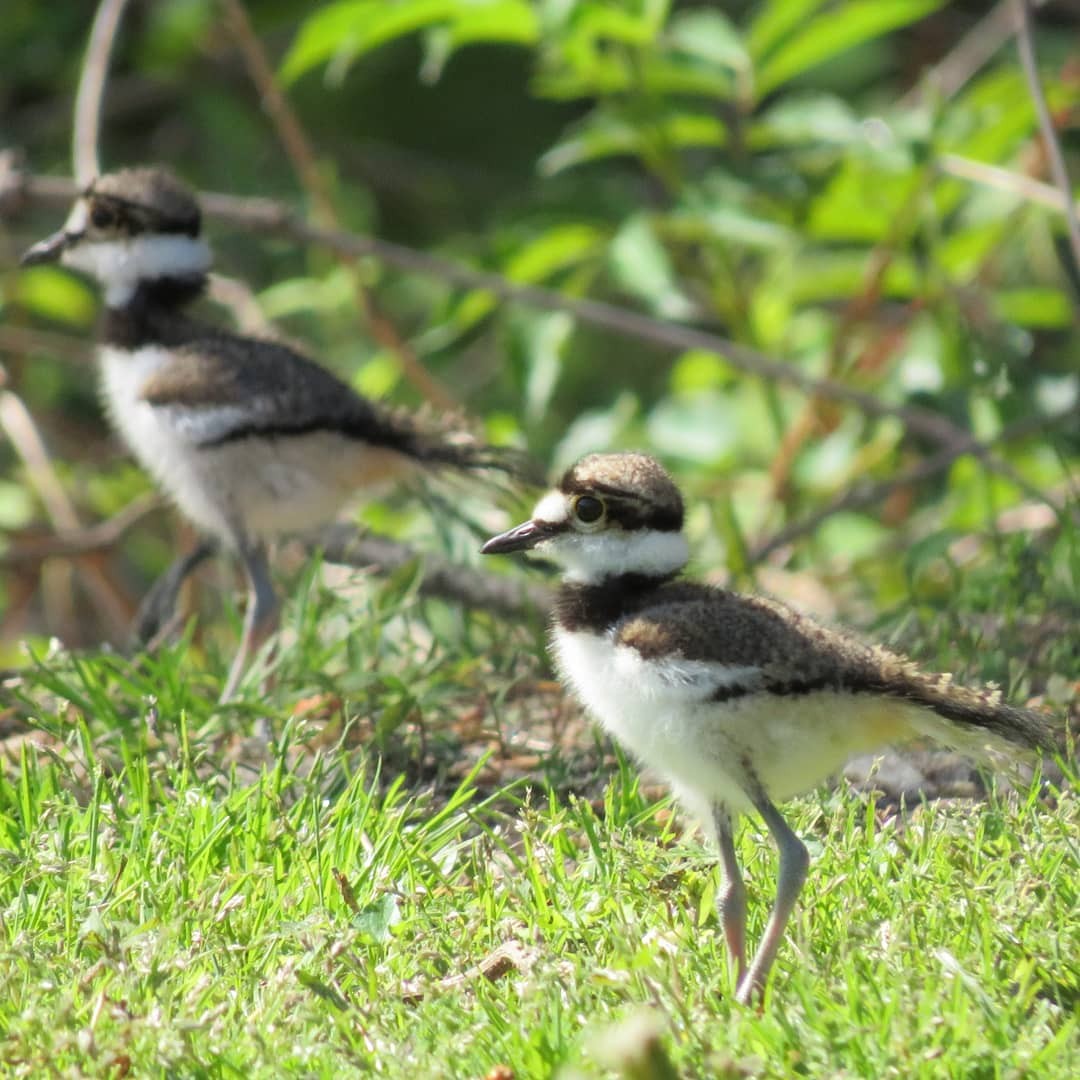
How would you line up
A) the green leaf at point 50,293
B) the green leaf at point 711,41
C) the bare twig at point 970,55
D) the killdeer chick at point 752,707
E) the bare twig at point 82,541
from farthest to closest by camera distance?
1. the green leaf at point 50,293
2. the bare twig at point 970,55
3. the bare twig at point 82,541
4. the green leaf at point 711,41
5. the killdeer chick at point 752,707

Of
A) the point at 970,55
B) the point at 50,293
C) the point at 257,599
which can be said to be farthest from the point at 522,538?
the point at 970,55

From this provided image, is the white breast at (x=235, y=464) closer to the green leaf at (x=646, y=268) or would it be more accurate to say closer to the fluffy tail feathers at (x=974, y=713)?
the green leaf at (x=646, y=268)

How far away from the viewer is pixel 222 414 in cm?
551

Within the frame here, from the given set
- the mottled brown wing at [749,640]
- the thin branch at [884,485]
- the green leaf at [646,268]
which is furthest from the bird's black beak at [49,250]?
the mottled brown wing at [749,640]

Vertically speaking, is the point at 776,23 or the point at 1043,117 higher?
the point at 776,23

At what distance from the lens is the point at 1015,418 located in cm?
673

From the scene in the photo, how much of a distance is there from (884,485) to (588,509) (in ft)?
10.2

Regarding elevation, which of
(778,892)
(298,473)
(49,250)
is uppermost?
(49,250)

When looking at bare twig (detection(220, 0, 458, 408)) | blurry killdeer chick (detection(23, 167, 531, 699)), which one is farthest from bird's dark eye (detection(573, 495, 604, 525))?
bare twig (detection(220, 0, 458, 408))

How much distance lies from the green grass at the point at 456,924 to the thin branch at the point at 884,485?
2306 millimetres

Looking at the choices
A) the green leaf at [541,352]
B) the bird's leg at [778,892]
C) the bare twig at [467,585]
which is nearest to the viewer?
the bird's leg at [778,892]

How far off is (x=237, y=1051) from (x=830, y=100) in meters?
4.85

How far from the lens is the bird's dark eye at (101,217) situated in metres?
6.11

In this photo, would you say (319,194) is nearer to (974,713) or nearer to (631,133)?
(631,133)
